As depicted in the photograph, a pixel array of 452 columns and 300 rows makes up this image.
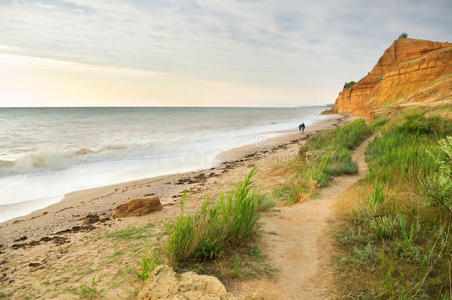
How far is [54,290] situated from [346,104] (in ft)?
212

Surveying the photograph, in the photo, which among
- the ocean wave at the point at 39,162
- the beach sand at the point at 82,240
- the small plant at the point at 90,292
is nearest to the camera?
the small plant at the point at 90,292

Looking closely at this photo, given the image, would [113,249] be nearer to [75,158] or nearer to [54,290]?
[54,290]

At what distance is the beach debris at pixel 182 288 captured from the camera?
212 centimetres

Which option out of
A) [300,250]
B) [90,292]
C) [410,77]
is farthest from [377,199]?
[410,77]

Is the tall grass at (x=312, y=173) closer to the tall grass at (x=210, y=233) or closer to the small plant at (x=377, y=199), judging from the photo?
the small plant at (x=377, y=199)

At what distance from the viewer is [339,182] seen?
6773mm

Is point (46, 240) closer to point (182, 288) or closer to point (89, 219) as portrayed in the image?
point (89, 219)

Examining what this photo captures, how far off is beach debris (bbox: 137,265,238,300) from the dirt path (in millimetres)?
516

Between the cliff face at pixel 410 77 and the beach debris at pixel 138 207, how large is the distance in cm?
1805

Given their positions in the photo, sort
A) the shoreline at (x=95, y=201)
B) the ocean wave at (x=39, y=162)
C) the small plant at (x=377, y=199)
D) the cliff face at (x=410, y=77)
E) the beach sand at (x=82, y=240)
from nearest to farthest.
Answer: the beach sand at (x=82, y=240)
the small plant at (x=377, y=199)
the shoreline at (x=95, y=201)
the ocean wave at (x=39, y=162)
the cliff face at (x=410, y=77)

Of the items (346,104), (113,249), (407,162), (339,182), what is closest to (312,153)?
(339,182)

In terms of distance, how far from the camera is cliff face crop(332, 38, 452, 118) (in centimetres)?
1820

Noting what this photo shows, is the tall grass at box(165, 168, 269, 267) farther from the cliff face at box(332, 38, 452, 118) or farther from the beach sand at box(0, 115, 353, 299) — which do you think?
the cliff face at box(332, 38, 452, 118)

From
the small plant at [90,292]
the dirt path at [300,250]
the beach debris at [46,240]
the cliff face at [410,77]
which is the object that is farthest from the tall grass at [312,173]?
the cliff face at [410,77]
